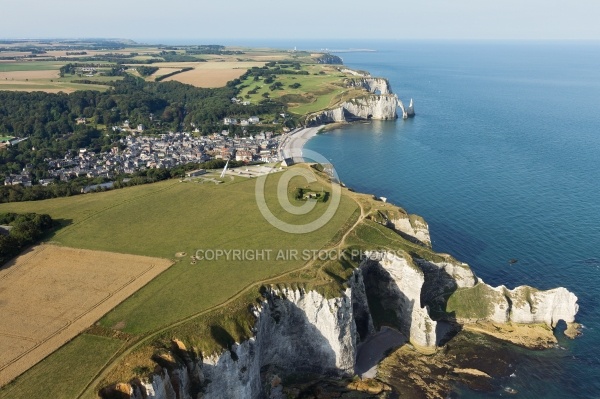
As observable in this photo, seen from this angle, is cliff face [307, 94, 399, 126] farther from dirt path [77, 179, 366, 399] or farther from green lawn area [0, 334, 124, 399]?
green lawn area [0, 334, 124, 399]

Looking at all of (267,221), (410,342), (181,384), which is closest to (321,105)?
(267,221)

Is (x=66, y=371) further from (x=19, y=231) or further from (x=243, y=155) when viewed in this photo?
(x=243, y=155)

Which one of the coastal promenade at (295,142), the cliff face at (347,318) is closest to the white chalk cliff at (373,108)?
the coastal promenade at (295,142)

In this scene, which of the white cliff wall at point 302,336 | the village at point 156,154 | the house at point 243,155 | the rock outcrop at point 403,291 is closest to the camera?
the white cliff wall at point 302,336

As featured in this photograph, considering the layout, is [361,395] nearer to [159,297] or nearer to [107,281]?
[159,297]

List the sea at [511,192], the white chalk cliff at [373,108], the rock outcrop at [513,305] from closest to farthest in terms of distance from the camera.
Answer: the sea at [511,192] → the rock outcrop at [513,305] → the white chalk cliff at [373,108]

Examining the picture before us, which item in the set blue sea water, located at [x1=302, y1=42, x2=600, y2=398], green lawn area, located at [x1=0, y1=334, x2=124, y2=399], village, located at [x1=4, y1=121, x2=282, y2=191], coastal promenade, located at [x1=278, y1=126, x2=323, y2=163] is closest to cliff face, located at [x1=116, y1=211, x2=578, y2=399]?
green lawn area, located at [x1=0, y1=334, x2=124, y2=399]

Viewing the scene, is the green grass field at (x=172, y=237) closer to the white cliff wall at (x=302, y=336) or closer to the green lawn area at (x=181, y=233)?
the green lawn area at (x=181, y=233)
